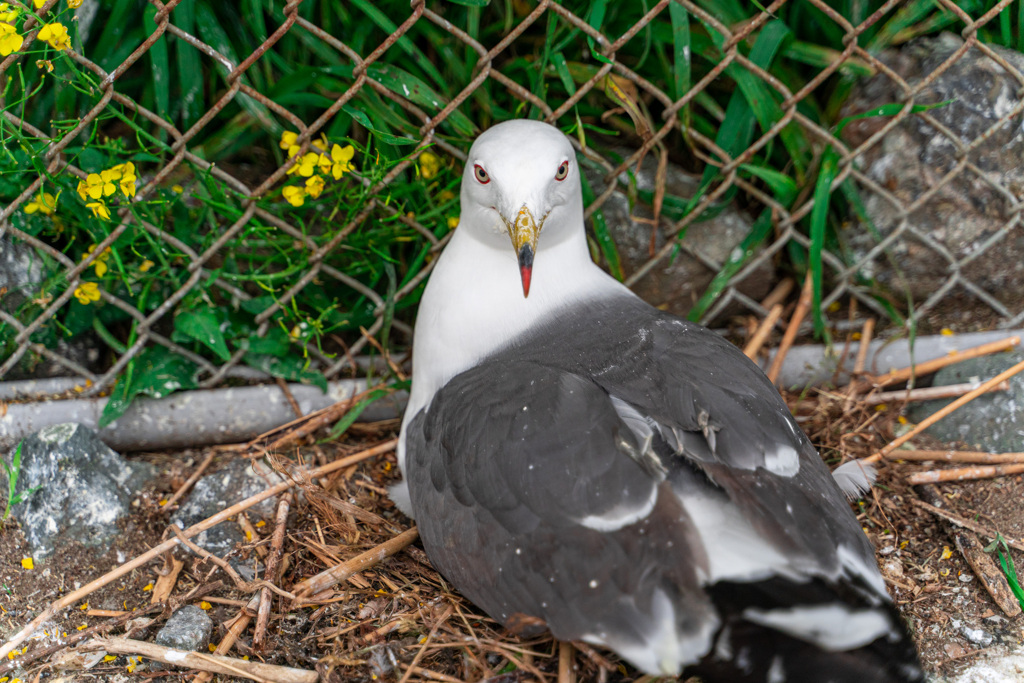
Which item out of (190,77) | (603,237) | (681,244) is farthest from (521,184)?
(190,77)

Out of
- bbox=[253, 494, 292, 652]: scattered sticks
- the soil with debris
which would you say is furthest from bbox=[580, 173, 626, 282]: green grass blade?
bbox=[253, 494, 292, 652]: scattered sticks

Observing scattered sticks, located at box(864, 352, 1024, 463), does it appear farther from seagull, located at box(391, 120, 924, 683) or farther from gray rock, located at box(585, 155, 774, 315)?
gray rock, located at box(585, 155, 774, 315)

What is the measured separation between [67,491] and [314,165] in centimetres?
105

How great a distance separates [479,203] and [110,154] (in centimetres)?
105

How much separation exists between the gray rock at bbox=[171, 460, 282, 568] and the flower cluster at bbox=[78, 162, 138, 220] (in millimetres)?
760

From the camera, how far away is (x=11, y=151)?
2.11 metres

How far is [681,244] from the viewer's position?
8.86 feet

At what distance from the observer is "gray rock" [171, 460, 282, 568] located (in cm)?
216

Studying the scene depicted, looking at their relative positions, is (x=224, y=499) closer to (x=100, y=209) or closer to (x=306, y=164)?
(x=100, y=209)

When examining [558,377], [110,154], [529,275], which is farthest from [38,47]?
[558,377]

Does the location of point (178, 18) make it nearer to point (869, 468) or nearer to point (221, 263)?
point (221, 263)

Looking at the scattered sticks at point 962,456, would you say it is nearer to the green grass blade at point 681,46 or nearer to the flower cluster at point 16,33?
the green grass blade at point 681,46

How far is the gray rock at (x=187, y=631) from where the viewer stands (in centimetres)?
185

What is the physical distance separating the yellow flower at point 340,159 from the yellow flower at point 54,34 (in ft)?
2.18
